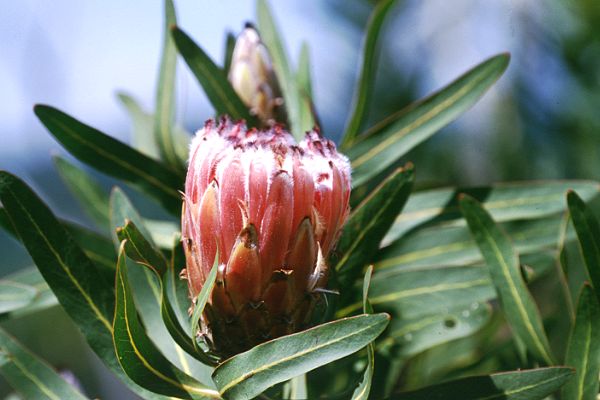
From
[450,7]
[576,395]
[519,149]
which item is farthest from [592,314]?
[450,7]

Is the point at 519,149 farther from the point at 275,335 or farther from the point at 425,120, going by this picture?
the point at 275,335

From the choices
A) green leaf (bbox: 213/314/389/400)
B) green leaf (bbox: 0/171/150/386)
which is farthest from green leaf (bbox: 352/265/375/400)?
green leaf (bbox: 0/171/150/386)

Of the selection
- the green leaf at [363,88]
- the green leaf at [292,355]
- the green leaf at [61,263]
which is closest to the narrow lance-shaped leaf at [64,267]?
the green leaf at [61,263]

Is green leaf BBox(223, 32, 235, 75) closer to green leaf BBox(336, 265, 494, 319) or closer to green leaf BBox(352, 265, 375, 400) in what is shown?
green leaf BBox(336, 265, 494, 319)

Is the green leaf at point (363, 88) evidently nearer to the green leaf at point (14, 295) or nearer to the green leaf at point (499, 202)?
the green leaf at point (499, 202)

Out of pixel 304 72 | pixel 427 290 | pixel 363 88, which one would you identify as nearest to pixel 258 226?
pixel 427 290
